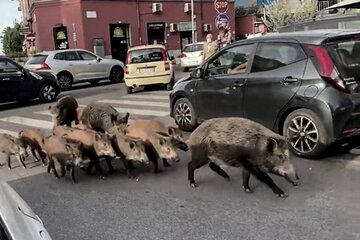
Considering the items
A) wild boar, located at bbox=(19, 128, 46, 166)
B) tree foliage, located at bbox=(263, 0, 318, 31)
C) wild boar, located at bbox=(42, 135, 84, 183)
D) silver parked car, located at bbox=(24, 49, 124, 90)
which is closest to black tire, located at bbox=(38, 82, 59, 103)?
silver parked car, located at bbox=(24, 49, 124, 90)

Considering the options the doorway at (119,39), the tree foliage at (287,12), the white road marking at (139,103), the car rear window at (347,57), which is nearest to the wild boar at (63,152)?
the car rear window at (347,57)

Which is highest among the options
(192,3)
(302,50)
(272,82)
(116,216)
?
(192,3)

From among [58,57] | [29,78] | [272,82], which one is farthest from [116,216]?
Answer: [58,57]

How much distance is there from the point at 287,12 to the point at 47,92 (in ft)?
99.7

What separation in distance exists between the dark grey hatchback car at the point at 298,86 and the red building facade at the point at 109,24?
23.2 metres

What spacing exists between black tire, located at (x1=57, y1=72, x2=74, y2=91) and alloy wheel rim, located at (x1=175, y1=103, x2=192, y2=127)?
38.3 feet

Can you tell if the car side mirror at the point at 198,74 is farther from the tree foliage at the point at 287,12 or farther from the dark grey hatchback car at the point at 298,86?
the tree foliage at the point at 287,12

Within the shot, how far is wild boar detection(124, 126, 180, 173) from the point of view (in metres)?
6.16

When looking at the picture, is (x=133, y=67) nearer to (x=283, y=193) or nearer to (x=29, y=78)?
(x=29, y=78)

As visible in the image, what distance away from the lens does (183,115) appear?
897cm

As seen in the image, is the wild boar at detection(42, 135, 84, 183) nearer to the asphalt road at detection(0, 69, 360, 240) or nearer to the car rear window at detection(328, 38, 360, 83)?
the asphalt road at detection(0, 69, 360, 240)

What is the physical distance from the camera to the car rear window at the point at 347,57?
635 centimetres

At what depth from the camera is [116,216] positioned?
16.4 feet

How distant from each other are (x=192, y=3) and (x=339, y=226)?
29430mm
